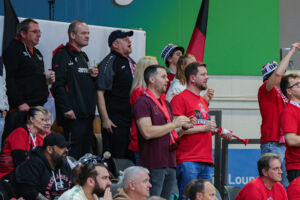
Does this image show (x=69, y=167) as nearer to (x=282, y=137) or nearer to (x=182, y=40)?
(x=282, y=137)

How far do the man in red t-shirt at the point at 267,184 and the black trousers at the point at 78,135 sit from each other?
1.90m

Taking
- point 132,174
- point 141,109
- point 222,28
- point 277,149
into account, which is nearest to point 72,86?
point 141,109

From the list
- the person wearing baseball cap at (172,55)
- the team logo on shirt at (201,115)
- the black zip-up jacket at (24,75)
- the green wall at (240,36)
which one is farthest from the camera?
the green wall at (240,36)

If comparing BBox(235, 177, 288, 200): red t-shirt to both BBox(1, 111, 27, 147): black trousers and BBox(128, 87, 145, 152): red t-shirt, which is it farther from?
BBox(1, 111, 27, 147): black trousers

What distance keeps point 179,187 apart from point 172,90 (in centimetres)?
130

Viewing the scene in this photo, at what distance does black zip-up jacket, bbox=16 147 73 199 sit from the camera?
577 cm

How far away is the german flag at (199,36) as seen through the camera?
9180 millimetres

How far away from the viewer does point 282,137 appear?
22.2ft

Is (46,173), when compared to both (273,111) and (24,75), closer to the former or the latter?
(24,75)

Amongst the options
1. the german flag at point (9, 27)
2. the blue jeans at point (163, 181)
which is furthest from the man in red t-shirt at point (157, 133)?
the german flag at point (9, 27)

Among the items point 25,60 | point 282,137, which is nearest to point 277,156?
point 282,137

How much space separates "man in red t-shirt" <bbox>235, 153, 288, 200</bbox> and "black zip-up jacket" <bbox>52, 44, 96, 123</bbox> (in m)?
2.05

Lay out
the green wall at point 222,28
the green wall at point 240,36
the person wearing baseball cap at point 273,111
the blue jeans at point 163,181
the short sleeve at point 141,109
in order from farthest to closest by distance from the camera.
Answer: the green wall at point 240,36 → the green wall at point 222,28 → the person wearing baseball cap at point 273,111 → the short sleeve at point 141,109 → the blue jeans at point 163,181

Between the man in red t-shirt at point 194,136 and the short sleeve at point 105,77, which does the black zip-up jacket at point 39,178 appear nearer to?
the man in red t-shirt at point 194,136
